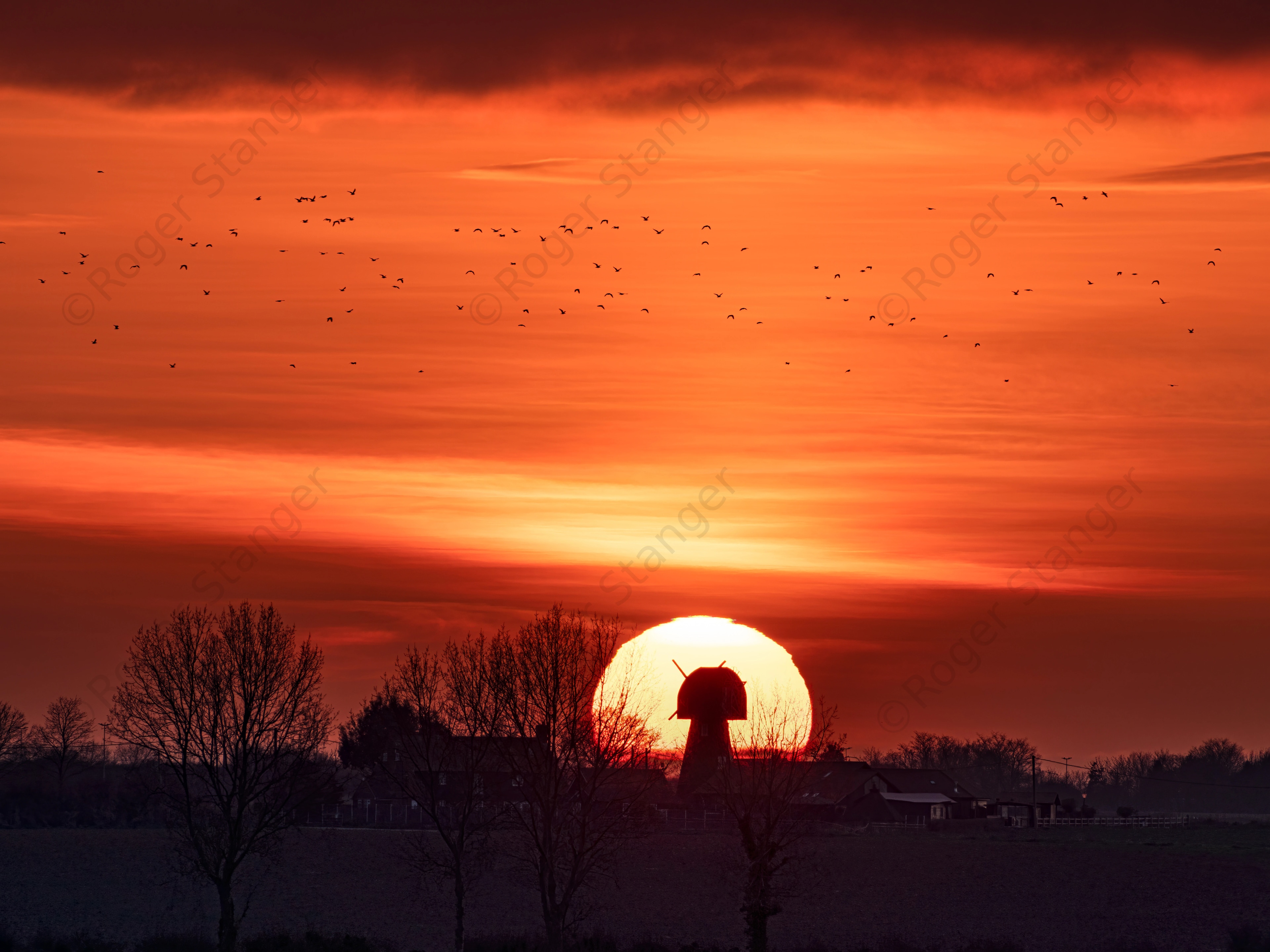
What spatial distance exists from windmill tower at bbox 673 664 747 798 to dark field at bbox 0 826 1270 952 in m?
31.6

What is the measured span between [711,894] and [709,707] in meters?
54.7

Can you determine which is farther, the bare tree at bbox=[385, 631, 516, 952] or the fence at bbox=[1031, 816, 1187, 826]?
the fence at bbox=[1031, 816, 1187, 826]

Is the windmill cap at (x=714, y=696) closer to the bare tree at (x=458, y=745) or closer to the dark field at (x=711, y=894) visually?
the dark field at (x=711, y=894)

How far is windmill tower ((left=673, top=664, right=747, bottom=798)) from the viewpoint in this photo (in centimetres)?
12912

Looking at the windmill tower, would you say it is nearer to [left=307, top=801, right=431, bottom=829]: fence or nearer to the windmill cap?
the windmill cap

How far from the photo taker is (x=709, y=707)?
130m

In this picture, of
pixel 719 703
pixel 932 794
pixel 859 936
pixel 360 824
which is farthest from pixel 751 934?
pixel 932 794

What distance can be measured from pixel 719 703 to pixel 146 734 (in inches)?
3245

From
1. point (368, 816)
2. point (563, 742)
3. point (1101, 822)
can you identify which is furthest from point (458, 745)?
point (1101, 822)

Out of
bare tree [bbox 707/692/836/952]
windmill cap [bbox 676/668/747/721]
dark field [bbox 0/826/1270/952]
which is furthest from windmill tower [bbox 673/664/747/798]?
bare tree [bbox 707/692/836/952]

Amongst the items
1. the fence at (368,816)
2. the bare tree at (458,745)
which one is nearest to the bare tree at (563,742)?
the bare tree at (458,745)

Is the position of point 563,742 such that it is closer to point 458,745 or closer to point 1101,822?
point 458,745

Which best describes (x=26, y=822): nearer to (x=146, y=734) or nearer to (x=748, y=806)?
(x=146, y=734)

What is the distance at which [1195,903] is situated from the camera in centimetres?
6812
